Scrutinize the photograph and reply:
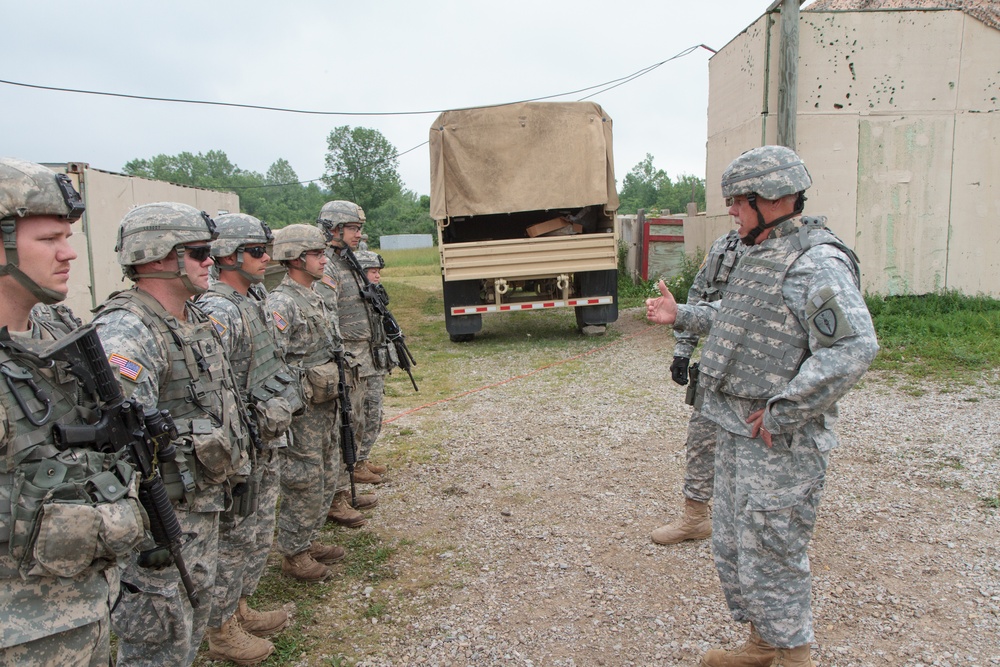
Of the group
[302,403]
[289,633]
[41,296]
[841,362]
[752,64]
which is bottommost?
[289,633]

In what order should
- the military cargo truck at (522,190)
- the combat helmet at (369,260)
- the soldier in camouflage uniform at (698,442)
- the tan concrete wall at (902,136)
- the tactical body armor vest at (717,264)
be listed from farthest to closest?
the military cargo truck at (522,190) < the tan concrete wall at (902,136) < the combat helmet at (369,260) < the soldier in camouflage uniform at (698,442) < the tactical body armor vest at (717,264)

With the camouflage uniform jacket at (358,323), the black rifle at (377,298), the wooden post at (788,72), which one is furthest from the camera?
the wooden post at (788,72)

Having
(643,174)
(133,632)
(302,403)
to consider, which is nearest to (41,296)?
(133,632)

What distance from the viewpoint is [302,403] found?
316 centimetres

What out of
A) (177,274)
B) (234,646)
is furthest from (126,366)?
(234,646)

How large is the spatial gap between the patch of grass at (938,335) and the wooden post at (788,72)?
2547 millimetres

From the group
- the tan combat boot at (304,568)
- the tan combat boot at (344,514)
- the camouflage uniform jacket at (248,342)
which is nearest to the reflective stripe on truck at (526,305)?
the tan combat boot at (344,514)

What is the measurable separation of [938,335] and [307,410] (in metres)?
7.66

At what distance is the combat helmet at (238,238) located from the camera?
3115mm

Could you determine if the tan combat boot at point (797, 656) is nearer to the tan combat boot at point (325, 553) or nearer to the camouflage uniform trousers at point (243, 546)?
the camouflage uniform trousers at point (243, 546)

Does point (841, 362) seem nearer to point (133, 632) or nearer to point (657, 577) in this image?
point (657, 577)

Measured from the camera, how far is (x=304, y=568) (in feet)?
11.6

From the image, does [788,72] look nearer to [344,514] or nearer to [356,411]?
[356,411]

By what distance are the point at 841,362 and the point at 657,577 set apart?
169 cm
